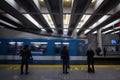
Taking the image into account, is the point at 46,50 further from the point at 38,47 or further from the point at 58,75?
the point at 58,75

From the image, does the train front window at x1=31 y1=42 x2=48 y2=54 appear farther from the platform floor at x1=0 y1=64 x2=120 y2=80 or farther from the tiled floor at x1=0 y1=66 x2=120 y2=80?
the tiled floor at x1=0 y1=66 x2=120 y2=80

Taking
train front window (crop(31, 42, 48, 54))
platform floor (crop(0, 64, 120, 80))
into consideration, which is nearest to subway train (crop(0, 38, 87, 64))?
train front window (crop(31, 42, 48, 54))

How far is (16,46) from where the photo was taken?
50.0ft

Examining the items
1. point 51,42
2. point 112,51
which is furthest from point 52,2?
point 112,51

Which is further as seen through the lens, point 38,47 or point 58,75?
point 38,47

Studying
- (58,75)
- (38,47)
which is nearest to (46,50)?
(38,47)

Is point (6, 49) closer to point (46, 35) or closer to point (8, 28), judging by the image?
point (8, 28)

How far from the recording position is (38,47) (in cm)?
1509

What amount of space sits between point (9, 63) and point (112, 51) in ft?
78.7

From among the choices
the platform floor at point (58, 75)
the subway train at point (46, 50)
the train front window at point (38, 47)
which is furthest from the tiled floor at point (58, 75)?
the train front window at point (38, 47)

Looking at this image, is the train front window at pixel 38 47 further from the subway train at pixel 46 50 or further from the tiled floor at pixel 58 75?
the tiled floor at pixel 58 75

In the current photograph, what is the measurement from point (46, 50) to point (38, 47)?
0.88 metres

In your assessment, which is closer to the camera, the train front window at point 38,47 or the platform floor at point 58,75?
the platform floor at point 58,75

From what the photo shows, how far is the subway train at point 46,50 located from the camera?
588 inches
